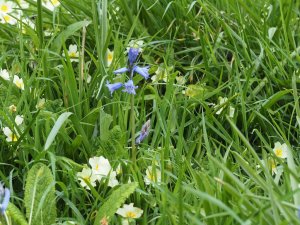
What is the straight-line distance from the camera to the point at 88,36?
3000mm

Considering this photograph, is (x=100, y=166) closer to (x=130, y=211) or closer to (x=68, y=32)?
(x=130, y=211)

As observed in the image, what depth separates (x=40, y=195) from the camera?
2049mm

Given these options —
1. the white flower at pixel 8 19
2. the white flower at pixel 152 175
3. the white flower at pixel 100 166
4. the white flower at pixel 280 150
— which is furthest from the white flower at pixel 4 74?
the white flower at pixel 280 150

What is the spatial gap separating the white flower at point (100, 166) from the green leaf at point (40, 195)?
166 millimetres

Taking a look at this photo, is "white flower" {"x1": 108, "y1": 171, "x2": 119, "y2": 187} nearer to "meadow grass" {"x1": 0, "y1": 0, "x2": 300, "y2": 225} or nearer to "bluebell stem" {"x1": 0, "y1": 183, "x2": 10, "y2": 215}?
"meadow grass" {"x1": 0, "y1": 0, "x2": 300, "y2": 225}

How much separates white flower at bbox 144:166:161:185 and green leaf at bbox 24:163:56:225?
0.88 feet

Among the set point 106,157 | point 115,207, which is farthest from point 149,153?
point 115,207

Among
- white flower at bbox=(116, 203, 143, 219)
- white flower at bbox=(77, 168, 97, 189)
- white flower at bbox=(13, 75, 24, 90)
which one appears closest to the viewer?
white flower at bbox=(116, 203, 143, 219)

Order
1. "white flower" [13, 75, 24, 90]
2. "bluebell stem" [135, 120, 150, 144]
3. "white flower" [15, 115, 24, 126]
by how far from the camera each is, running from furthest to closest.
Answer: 1. "white flower" [13, 75, 24, 90]
2. "white flower" [15, 115, 24, 126]
3. "bluebell stem" [135, 120, 150, 144]

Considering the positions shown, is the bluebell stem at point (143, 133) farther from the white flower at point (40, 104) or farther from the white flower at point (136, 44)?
the white flower at point (136, 44)

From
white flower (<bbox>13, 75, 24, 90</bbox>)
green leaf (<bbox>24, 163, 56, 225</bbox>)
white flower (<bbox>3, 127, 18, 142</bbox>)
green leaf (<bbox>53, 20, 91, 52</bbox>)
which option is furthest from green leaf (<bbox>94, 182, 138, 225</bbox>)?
green leaf (<bbox>53, 20, 91, 52</bbox>)

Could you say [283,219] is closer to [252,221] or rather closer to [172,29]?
[252,221]

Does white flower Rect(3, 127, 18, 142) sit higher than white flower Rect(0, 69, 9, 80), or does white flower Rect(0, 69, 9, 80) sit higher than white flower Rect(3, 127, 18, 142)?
white flower Rect(0, 69, 9, 80)

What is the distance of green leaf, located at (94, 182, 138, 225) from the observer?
1.98 m
